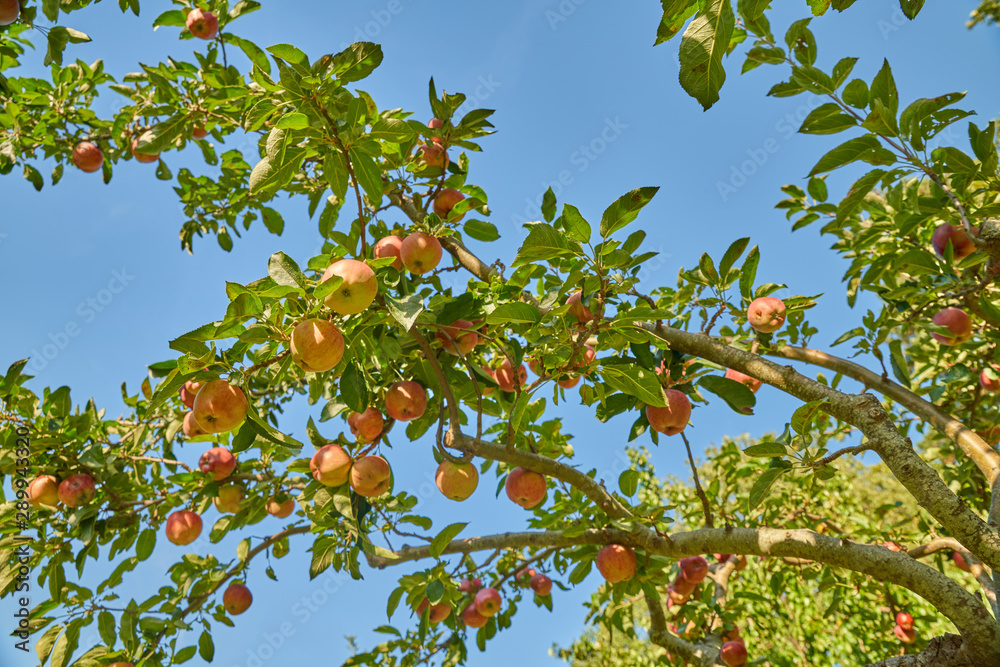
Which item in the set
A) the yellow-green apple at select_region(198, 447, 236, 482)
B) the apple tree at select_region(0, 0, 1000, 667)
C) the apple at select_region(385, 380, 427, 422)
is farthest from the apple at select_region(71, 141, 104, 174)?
the apple at select_region(385, 380, 427, 422)

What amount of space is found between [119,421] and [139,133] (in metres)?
2.15

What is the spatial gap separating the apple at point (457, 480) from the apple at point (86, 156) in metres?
4.14

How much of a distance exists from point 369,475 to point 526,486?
28.7 inches

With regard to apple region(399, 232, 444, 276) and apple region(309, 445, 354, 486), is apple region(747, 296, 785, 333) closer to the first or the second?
apple region(399, 232, 444, 276)

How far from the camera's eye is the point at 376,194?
1.84 m

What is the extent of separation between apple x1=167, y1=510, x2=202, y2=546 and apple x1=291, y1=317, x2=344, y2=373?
7.47 ft

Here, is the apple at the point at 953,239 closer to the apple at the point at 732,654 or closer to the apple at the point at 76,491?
the apple at the point at 732,654

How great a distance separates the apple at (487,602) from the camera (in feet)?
11.9

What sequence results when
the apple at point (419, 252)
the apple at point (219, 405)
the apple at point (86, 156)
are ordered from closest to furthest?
the apple at point (219, 405) → the apple at point (419, 252) → the apple at point (86, 156)

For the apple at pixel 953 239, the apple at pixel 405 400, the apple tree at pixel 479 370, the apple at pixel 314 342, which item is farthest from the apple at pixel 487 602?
the apple at pixel 953 239

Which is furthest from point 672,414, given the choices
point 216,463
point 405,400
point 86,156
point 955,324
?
point 86,156

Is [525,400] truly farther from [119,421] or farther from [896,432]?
[119,421]

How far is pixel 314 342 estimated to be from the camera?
1618 millimetres

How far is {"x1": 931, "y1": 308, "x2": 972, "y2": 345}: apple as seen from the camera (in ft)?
9.73
